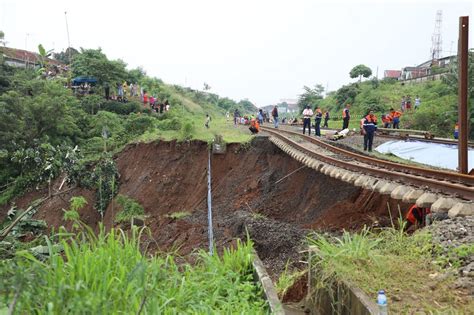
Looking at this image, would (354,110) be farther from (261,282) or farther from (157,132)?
(261,282)

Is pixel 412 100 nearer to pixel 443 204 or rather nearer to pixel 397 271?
pixel 443 204

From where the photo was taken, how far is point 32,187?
26094 mm

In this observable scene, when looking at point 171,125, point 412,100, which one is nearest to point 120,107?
point 171,125

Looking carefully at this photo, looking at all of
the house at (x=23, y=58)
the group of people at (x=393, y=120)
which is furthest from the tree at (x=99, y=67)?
the group of people at (x=393, y=120)

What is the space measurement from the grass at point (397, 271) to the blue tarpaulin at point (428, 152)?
32.2 ft

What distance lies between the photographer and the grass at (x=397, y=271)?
395 cm

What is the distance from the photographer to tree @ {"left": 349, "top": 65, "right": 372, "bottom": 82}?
55.2 m

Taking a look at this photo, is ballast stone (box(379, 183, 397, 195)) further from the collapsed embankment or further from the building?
the building

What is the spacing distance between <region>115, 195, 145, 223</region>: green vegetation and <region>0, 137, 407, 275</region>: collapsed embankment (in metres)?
0.37


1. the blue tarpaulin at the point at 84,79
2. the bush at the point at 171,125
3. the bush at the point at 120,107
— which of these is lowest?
the bush at the point at 171,125

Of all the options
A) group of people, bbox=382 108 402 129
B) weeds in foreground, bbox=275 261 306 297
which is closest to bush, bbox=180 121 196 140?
group of people, bbox=382 108 402 129

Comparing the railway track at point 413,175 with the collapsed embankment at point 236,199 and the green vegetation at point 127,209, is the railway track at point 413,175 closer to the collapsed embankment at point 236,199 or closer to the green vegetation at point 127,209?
the collapsed embankment at point 236,199

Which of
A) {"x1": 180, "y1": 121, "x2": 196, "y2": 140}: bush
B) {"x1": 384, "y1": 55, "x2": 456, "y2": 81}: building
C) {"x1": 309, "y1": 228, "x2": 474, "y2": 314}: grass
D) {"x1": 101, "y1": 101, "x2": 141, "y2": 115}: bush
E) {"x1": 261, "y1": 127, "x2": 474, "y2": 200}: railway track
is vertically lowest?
{"x1": 309, "y1": 228, "x2": 474, "y2": 314}: grass

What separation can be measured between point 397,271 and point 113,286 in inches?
113
